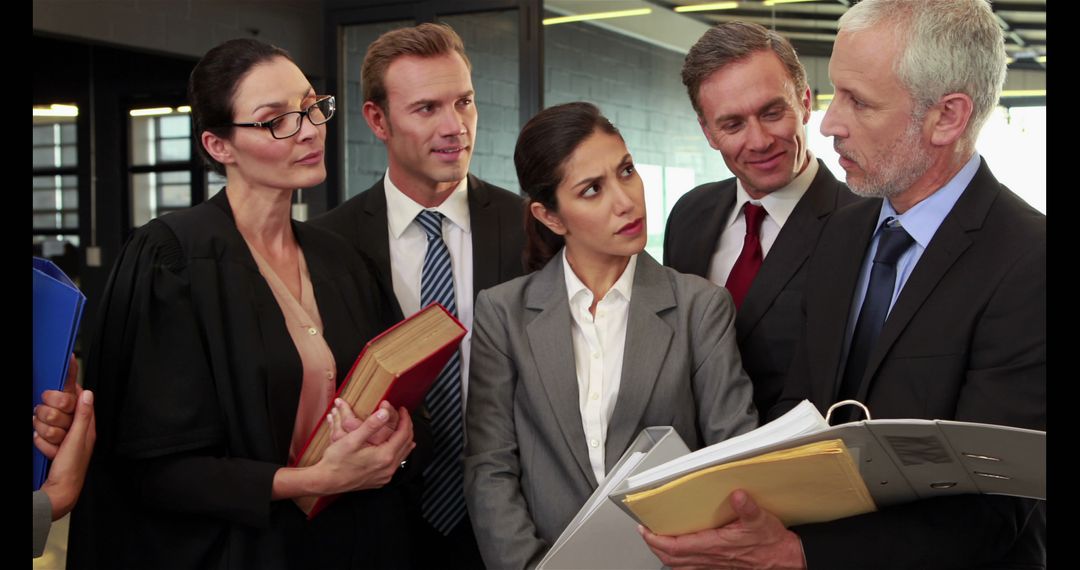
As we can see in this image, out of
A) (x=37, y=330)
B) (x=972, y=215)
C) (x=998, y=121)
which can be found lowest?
(x=37, y=330)

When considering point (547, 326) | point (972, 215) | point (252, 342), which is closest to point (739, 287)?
point (547, 326)

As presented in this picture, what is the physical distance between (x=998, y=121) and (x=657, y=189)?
68.1 inches

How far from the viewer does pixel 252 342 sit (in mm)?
1781

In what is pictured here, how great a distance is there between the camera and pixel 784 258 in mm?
2051

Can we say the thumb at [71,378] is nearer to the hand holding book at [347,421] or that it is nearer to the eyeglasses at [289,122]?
the hand holding book at [347,421]

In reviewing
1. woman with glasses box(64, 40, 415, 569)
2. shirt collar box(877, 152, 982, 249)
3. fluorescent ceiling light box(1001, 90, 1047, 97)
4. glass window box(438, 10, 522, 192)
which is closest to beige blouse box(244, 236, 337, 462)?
woman with glasses box(64, 40, 415, 569)

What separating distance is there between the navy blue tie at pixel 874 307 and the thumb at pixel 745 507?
0.33 metres

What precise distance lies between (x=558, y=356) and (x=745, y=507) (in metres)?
0.55

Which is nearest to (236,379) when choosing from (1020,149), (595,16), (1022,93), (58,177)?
(1020,149)

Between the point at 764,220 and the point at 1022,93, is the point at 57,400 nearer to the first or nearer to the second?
the point at 764,220

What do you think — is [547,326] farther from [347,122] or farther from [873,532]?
[347,122]

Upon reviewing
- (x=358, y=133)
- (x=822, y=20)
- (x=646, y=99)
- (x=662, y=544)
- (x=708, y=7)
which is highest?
(x=708, y=7)

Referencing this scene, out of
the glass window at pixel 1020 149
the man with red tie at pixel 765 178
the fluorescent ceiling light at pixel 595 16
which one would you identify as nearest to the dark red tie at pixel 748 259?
the man with red tie at pixel 765 178

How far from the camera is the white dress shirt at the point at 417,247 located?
2291 mm
